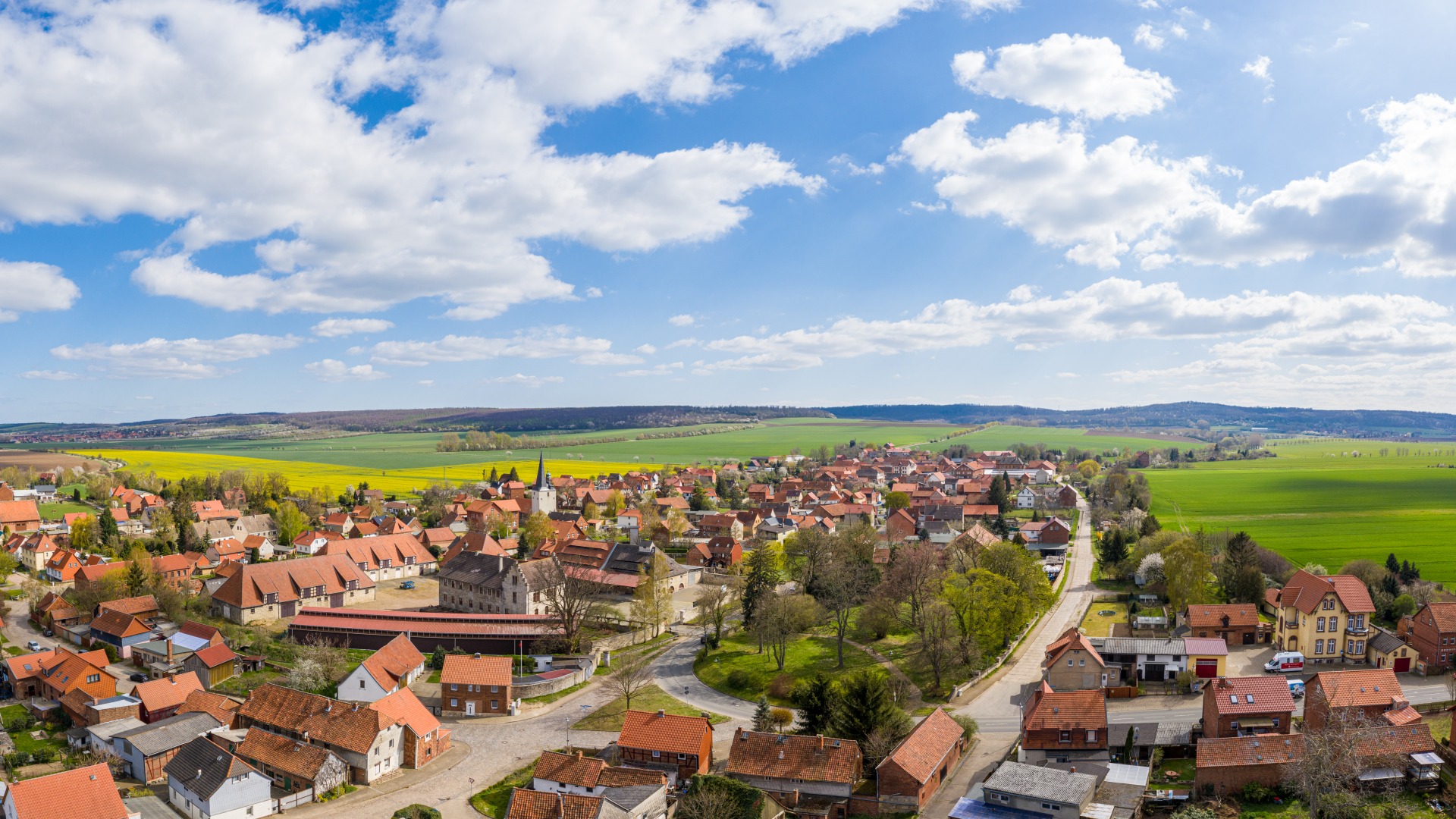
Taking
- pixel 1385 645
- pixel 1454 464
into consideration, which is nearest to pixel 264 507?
pixel 1385 645

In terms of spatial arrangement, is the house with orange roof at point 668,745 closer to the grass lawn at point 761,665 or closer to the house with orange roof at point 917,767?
the house with orange roof at point 917,767

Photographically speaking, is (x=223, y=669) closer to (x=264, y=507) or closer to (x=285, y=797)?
(x=285, y=797)

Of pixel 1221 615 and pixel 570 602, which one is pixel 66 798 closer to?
pixel 570 602

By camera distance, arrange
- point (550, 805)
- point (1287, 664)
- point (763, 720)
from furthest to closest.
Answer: point (1287, 664)
point (763, 720)
point (550, 805)

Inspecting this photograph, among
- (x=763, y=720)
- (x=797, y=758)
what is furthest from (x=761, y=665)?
(x=797, y=758)

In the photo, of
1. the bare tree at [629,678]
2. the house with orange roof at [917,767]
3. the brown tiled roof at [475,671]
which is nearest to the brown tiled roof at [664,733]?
the bare tree at [629,678]

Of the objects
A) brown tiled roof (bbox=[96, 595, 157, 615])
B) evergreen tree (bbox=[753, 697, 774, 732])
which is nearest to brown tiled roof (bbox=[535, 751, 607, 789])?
evergreen tree (bbox=[753, 697, 774, 732])

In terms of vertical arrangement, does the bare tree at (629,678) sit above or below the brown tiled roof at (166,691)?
below
